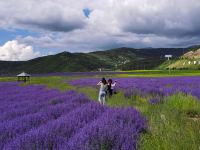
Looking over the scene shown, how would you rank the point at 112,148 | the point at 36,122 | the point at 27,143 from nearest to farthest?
the point at 112,148
the point at 27,143
the point at 36,122

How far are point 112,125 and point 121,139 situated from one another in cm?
86

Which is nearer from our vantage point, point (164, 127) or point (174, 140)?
point (174, 140)

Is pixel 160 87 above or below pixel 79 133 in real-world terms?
below

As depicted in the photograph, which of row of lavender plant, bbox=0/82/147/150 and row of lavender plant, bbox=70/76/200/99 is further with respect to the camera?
row of lavender plant, bbox=70/76/200/99

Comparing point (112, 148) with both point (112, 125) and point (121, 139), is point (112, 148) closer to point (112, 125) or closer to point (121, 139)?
point (121, 139)

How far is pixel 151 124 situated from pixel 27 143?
2.65 meters

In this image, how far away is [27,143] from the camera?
530 centimetres

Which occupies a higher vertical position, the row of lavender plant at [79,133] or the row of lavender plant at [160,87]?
the row of lavender plant at [79,133]

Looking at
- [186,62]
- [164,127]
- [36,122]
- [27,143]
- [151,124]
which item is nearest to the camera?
[27,143]

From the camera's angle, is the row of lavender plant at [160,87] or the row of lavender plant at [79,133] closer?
the row of lavender plant at [79,133]

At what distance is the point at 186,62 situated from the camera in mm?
146875

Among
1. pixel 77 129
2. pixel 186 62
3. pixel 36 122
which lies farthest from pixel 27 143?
pixel 186 62

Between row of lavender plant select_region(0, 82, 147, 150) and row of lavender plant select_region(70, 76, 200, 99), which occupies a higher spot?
row of lavender plant select_region(0, 82, 147, 150)

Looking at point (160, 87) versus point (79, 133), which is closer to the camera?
point (79, 133)
